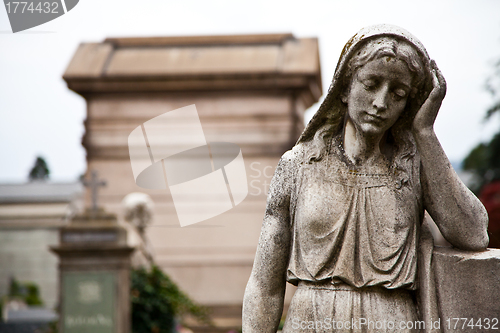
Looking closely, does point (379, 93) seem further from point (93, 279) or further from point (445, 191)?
point (93, 279)

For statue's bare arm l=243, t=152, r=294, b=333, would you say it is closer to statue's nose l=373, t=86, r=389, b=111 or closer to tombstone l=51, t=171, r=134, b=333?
statue's nose l=373, t=86, r=389, b=111

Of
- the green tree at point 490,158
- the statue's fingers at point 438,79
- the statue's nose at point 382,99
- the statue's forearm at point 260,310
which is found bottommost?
the statue's forearm at point 260,310

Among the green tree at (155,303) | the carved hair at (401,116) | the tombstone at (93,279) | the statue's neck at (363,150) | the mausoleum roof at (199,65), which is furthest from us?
the mausoleum roof at (199,65)

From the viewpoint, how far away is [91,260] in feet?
30.6

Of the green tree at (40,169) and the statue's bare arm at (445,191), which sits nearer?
the statue's bare arm at (445,191)

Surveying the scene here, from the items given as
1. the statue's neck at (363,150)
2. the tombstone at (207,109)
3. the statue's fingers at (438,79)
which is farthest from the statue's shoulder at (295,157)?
the tombstone at (207,109)

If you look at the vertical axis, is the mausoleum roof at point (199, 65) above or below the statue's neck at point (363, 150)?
above

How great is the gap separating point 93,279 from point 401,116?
7582 millimetres

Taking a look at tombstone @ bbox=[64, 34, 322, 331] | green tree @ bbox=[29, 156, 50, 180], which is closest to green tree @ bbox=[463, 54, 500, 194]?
tombstone @ bbox=[64, 34, 322, 331]

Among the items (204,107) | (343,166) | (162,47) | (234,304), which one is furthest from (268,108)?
(343,166)

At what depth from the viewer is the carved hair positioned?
2.29 meters

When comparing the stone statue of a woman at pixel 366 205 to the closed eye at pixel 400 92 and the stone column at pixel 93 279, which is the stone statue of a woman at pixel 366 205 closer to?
the closed eye at pixel 400 92

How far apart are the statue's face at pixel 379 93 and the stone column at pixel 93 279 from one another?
740 cm

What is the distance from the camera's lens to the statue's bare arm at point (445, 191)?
7.65 ft
